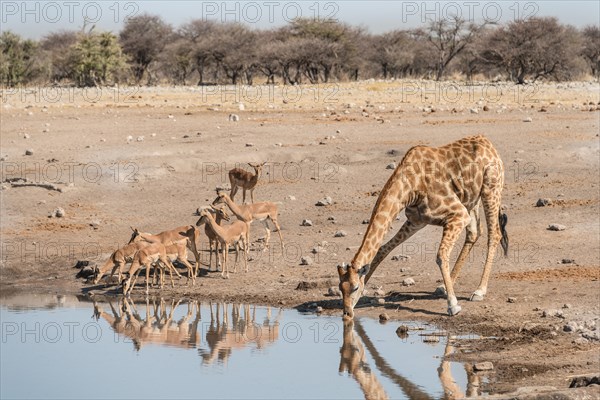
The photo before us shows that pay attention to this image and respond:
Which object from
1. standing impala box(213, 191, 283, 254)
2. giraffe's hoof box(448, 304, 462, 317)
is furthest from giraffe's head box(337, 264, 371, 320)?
standing impala box(213, 191, 283, 254)

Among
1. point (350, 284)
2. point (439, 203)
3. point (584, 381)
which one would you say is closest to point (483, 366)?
point (584, 381)

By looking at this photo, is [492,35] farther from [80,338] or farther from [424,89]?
[80,338]

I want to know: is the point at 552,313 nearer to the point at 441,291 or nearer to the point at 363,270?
the point at 441,291

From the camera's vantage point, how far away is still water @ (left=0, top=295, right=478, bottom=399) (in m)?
10.4

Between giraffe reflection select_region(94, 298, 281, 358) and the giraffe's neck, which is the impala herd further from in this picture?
the giraffe's neck

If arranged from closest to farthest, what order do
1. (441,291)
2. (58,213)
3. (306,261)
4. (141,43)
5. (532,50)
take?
(441,291) < (306,261) < (58,213) < (532,50) < (141,43)

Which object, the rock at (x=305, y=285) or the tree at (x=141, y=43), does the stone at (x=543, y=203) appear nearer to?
the rock at (x=305, y=285)

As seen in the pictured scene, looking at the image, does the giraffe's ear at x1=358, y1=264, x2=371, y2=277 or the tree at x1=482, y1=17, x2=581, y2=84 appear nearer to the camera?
the giraffe's ear at x1=358, y1=264, x2=371, y2=277

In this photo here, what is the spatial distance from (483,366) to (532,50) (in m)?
43.4

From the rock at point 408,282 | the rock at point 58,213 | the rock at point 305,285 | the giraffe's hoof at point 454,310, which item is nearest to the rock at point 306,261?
the rock at point 305,285

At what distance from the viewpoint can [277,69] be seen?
193ft

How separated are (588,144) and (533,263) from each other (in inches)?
352

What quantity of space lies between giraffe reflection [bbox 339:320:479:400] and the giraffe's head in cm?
35

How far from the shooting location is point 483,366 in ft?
35.0
